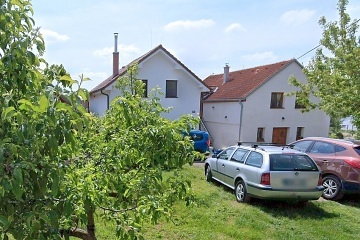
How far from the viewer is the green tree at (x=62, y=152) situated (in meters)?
1.36

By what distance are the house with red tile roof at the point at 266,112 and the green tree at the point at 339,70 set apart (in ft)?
14.1

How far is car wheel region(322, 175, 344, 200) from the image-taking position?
7.59 m

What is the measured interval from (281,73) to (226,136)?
6092mm

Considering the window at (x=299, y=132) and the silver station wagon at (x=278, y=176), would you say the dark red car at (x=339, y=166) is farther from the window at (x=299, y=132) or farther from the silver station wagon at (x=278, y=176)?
the window at (x=299, y=132)

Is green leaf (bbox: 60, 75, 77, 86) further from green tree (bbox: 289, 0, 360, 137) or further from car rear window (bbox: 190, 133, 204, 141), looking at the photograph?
green tree (bbox: 289, 0, 360, 137)

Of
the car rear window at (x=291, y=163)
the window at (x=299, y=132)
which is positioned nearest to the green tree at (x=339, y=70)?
the car rear window at (x=291, y=163)

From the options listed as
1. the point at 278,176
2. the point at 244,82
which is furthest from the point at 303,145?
the point at 244,82

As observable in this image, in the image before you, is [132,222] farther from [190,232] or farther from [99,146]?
[190,232]

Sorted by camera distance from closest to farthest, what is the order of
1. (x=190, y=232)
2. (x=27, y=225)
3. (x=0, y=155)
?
(x=0, y=155), (x=27, y=225), (x=190, y=232)

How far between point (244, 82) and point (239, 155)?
14.9m

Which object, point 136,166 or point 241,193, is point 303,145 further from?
point 136,166

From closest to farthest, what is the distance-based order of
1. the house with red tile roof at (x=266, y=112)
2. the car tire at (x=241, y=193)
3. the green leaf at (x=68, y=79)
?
the green leaf at (x=68, y=79), the car tire at (x=241, y=193), the house with red tile roof at (x=266, y=112)

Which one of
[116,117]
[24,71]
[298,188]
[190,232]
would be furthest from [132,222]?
[298,188]

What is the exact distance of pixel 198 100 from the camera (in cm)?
1891
